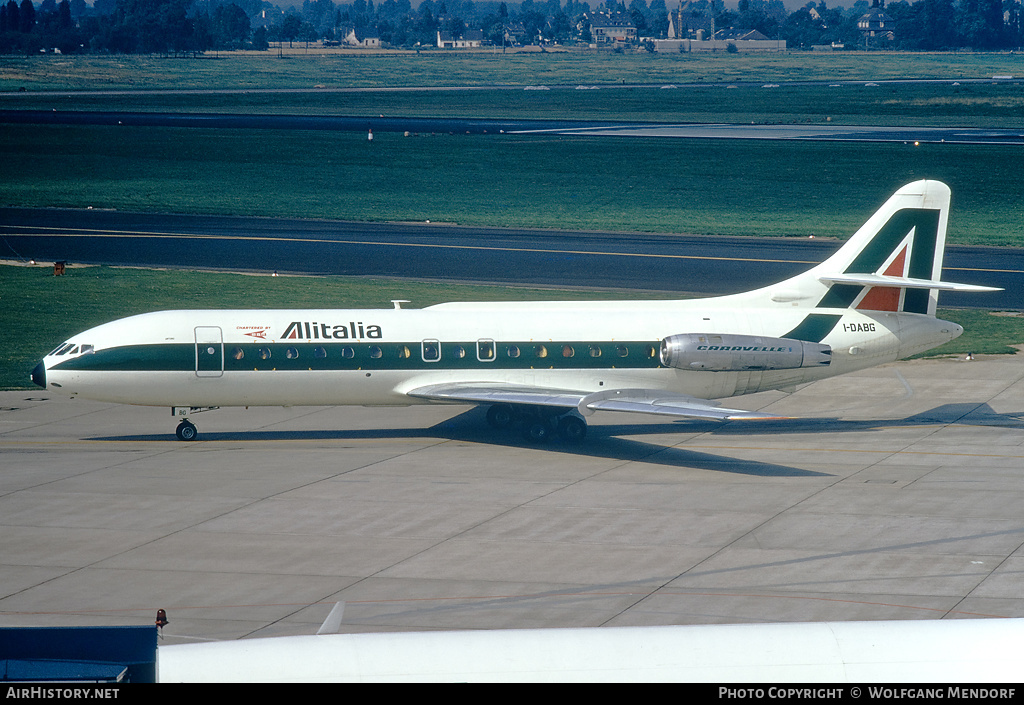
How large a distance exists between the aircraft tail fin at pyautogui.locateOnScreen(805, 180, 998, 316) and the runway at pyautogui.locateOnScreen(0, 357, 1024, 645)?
352cm

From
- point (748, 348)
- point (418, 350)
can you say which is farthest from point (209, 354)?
point (748, 348)

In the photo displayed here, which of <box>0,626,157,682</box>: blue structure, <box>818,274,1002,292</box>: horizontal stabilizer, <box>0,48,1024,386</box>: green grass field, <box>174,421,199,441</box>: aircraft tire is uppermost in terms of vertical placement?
<box>0,626,157,682</box>: blue structure

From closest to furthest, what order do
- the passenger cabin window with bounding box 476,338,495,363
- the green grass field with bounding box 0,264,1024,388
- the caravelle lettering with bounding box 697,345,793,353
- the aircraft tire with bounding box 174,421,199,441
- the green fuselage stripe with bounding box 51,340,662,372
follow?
the green fuselage stripe with bounding box 51,340,662,372, the caravelle lettering with bounding box 697,345,793,353, the passenger cabin window with bounding box 476,338,495,363, the aircraft tire with bounding box 174,421,199,441, the green grass field with bounding box 0,264,1024,388

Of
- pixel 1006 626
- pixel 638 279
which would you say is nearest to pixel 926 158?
pixel 638 279

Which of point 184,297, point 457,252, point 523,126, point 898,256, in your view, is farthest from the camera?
point 523,126

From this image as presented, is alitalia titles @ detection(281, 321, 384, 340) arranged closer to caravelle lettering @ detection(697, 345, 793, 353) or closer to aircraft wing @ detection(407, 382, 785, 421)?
aircraft wing @ detection(407, 382, 785, 421)

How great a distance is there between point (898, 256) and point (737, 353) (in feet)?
18.9

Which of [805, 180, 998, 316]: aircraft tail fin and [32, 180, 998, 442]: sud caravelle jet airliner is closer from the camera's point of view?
[32, 180, 998, 442]: sud caravelle jet airliner

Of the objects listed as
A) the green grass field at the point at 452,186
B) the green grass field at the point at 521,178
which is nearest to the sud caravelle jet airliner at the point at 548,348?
the green grass field at the point at 452,186

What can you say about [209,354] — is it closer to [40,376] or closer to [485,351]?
[40,376]

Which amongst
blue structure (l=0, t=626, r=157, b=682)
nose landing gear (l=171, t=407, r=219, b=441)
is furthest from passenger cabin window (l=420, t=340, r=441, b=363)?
blue structure (l=0, t=626, r=157, b=682)

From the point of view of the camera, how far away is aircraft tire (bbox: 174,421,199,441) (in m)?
32.1

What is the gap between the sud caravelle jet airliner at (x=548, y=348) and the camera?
3086 centimetres

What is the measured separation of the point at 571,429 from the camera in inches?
1265
